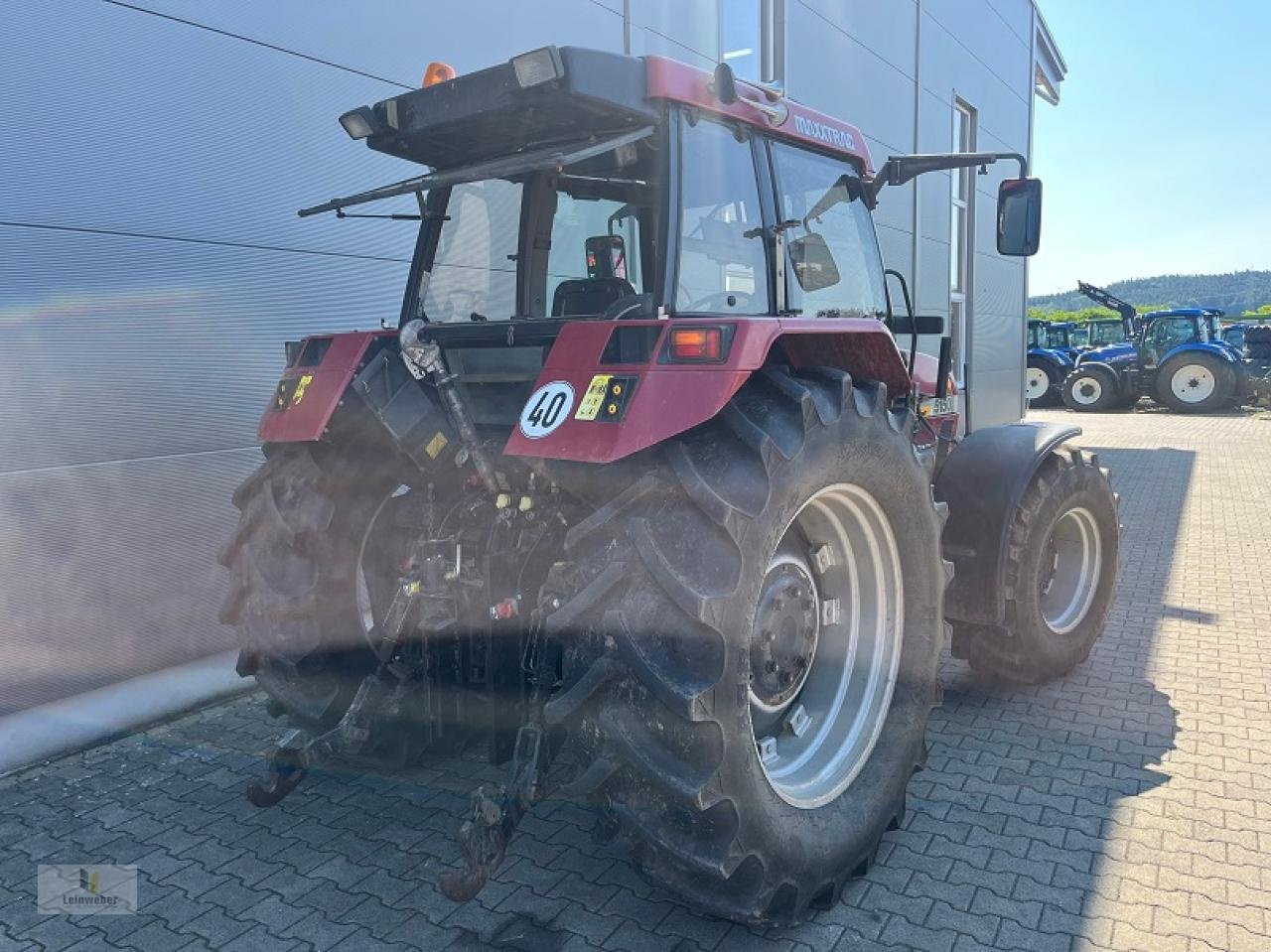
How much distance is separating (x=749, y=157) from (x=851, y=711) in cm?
192

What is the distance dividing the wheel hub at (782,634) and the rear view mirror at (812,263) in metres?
1.08

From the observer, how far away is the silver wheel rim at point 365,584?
3205 millimetres

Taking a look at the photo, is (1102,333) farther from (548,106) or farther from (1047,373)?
(548,106)

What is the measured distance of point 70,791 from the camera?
3.52 meters

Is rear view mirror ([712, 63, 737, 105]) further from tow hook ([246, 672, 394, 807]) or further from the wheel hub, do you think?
tow hook ([246, 672, 394, 807])

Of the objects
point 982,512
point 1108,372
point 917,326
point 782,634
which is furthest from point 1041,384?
point 782,634

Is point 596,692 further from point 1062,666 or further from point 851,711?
point 1062,666

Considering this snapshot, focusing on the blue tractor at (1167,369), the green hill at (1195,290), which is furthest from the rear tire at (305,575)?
the green hill at (1195,290)

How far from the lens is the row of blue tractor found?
19656 mm

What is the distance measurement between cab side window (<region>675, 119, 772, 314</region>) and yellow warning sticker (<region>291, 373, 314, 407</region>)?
1.34m

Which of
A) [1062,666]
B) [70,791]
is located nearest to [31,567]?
[70,791]

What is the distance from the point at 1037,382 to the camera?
22.3 m

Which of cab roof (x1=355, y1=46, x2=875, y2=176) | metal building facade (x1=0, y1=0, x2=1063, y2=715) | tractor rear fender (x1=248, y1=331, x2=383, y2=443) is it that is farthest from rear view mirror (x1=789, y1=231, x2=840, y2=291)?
metal building facade (x1=0, y1=0, x2=1063, y2=715)

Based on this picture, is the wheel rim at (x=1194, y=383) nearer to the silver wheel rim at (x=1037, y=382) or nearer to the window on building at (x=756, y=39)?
the silver wheel rim at (x=1037, y=382)
